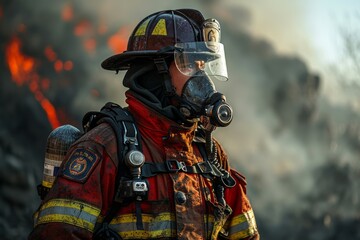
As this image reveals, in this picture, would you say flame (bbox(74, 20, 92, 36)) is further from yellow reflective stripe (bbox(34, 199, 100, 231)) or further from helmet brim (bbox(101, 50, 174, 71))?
yellow reflective stripe (bbox(34, 199, 100, 231))

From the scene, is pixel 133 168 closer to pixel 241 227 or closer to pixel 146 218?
pixel 146 218

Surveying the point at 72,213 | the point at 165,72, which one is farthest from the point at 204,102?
the point at 72,213

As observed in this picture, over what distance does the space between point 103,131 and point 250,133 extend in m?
20.9

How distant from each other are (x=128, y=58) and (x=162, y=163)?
788 mm

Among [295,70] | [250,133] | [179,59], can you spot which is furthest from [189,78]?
[295,70]

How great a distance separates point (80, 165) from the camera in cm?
414

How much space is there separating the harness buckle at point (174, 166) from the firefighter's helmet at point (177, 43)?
590 mm

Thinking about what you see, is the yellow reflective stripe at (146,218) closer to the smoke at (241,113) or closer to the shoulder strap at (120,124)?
the shoulder strap at (120,124)

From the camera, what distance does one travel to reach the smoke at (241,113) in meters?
17.1

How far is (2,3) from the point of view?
18.8 m

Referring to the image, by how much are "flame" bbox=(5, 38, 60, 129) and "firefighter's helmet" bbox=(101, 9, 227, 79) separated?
45.0 feet

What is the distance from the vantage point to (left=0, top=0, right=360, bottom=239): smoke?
56.1ft

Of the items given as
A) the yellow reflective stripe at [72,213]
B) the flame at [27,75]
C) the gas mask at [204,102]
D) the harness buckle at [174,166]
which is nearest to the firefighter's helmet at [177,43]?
the gas mask at [204,102]

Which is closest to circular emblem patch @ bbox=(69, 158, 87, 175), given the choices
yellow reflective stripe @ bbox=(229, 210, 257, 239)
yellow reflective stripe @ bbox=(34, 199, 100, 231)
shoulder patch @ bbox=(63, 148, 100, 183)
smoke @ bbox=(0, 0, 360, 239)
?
shoulder patch @ bbox=(63, 148, 100, 183)
